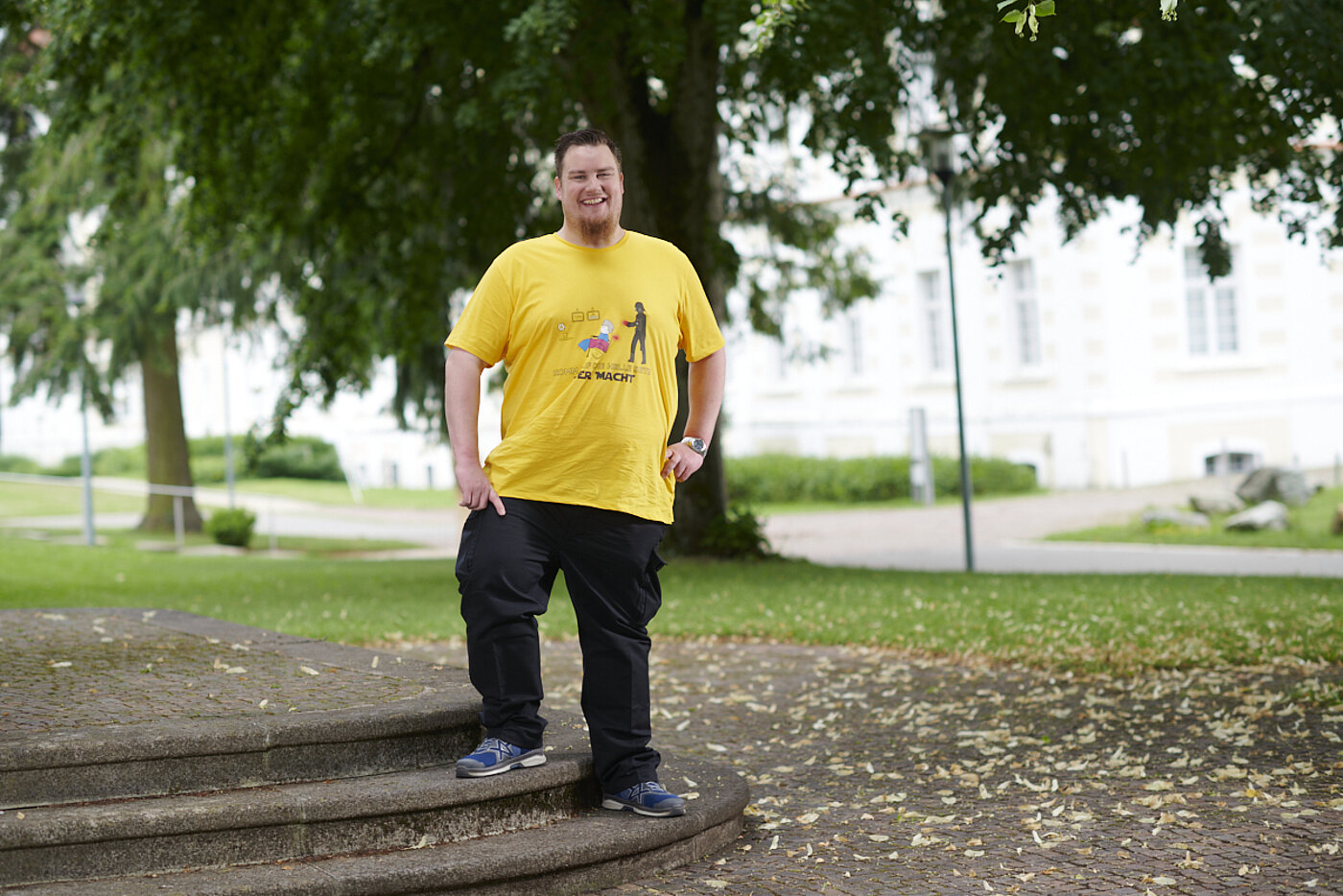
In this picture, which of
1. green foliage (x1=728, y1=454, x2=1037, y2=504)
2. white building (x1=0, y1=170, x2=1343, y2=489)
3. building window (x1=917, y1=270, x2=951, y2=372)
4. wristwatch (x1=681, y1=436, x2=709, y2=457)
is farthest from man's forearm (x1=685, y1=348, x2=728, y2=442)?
building window (x1=917, y1=270, x2=951, y2=372)

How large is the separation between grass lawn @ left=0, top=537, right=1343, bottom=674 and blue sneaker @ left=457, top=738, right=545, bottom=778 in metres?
4.18

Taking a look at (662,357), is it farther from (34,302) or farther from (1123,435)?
(1123,435)

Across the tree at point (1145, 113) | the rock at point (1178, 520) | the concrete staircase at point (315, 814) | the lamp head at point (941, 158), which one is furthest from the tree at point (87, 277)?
the concrete staircase at point (315, 814)

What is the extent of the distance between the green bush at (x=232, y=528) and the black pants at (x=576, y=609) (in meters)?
18.2

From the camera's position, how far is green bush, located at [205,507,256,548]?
842 inches

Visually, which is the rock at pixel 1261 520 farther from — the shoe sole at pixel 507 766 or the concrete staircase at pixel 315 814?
the shoe sole at pixel 507 766

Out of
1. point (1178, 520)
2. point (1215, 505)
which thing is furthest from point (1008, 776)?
point (1215, 505)

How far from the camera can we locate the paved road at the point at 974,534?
15.3 metres

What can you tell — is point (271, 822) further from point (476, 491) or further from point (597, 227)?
point (597, 227)

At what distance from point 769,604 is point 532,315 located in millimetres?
6862

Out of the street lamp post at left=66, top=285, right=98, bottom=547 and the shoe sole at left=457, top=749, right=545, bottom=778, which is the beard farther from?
the street lamp post at left=66, top=285, right=98, bottom=547

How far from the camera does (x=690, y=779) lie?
479cm

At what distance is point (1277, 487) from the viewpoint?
20.8 meters

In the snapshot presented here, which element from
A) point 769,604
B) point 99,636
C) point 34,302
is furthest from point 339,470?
point 99,636
